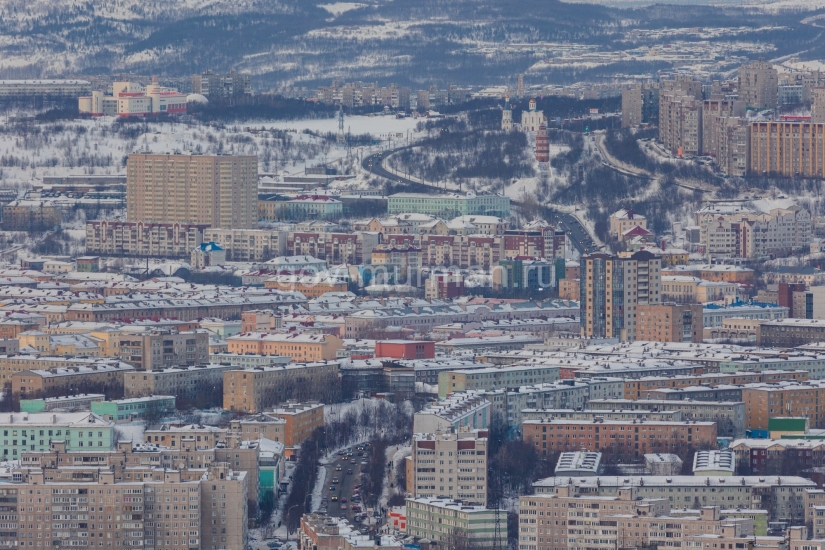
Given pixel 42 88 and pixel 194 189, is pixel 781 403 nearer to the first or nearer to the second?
pixel 194 189

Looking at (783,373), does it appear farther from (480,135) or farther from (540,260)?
(480,135)

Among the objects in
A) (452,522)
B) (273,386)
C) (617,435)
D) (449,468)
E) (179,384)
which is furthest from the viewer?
(179,384)

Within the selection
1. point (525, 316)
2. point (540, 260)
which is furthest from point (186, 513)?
point (540, 260)

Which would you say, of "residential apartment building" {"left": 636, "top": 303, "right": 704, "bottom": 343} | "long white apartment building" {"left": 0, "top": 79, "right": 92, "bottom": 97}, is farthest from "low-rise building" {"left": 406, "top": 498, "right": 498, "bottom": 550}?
"long white apartment building" {"left": 0, "top": 79, "right": 92, "bottom": 97}

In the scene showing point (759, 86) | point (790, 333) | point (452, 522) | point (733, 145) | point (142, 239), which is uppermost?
point (759, 86)

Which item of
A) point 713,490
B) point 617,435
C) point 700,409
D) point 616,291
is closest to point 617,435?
point 617,435
